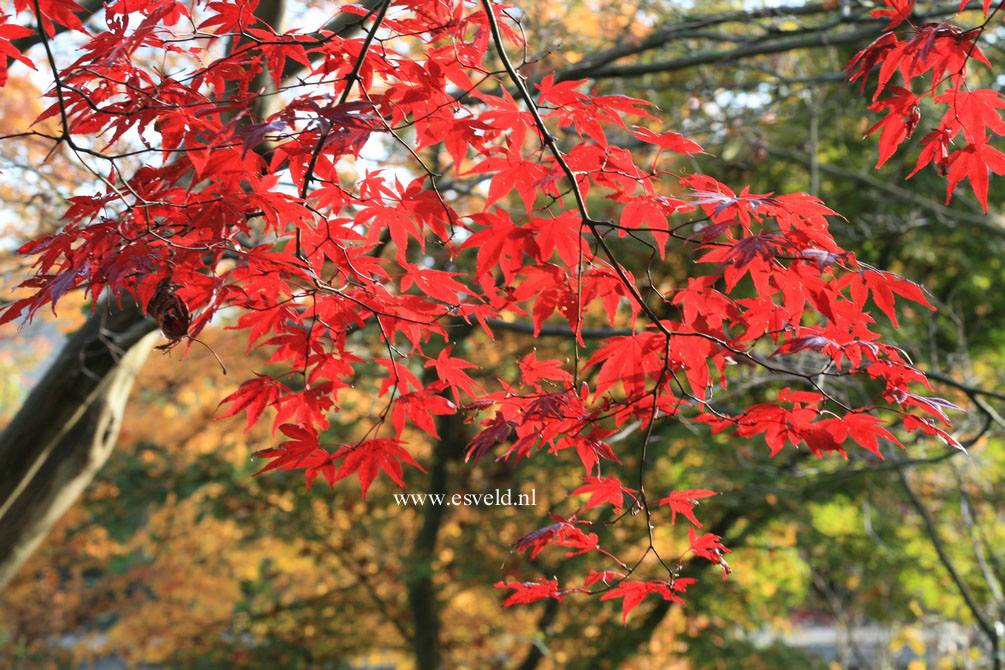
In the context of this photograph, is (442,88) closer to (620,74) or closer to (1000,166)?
(1000,166)

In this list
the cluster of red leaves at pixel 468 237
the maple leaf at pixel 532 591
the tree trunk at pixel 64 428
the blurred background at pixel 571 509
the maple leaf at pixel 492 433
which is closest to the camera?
the cluster of red leaves at pixel 468 237

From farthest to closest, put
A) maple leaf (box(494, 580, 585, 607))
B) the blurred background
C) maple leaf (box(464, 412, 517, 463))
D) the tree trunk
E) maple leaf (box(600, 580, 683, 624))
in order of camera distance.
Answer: the blurred background < the tree trunk < maple leaf (box(494, 580, 585, 607)) < maple leaf (box(600, 580, 683, 624)) < maple leaf (box(464, 412, 517, 463))

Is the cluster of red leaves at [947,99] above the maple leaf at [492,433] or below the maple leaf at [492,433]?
above

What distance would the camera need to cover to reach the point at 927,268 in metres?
6.35

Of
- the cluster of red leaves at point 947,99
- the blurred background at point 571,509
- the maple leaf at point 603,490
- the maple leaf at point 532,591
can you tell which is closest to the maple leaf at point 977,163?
the cluster of red leaves at point 947,99

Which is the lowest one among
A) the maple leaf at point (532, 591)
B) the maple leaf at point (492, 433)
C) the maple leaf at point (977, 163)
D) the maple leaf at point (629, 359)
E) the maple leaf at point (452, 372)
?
the maple leaf at point (532, 591)

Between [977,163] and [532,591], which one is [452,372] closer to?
[532,591]

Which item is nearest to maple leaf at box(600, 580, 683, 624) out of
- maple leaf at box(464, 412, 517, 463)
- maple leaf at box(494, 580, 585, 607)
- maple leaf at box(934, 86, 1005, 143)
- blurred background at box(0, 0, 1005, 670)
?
maple leaf at box(494, 580, 585, 607)

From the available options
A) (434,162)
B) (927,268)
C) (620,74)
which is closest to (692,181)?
(620,74)

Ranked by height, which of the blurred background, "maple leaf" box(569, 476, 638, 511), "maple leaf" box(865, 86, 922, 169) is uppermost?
the blurred background

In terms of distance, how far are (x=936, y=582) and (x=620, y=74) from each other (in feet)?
16.1

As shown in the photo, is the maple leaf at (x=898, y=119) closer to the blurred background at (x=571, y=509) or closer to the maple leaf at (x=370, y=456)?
the maple leaf at (x=370, y=456)

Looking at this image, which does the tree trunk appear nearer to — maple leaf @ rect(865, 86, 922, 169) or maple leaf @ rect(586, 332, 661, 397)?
maple leaf @ rect(586, 332, 661, 397)

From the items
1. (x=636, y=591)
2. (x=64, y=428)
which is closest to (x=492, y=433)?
(x=636, y=591)
